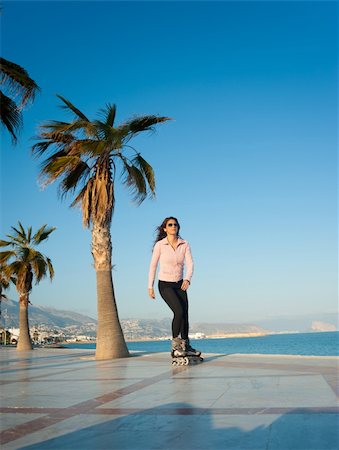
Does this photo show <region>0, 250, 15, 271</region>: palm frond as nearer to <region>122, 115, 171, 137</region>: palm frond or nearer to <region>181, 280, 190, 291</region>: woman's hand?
<region>122, 115, 171, 137</region>: palm frond

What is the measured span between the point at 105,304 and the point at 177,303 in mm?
4622

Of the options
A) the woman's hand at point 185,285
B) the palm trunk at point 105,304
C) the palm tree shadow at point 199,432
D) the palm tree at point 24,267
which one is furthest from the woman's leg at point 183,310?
the palm tree at point 24,267

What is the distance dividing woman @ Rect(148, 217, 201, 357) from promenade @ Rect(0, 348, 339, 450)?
261 centimetres

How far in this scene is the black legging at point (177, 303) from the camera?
381 inches

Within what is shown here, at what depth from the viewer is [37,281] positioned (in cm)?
2536

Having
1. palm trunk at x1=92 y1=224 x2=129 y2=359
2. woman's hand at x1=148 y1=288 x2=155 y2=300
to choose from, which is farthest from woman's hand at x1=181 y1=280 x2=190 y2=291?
palm trunk at x1=92 y1=224 x2=129 y2=359

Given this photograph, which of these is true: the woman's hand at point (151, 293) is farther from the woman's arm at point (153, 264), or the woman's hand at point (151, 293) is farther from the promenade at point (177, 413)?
the promenade at point (177, 413)

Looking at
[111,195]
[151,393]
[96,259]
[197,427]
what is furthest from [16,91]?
[197,427]

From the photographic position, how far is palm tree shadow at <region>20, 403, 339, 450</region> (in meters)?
3.17

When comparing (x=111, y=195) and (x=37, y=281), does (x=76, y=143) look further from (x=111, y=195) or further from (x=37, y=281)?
(x=37, y=281)

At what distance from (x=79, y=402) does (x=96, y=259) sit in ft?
29.8

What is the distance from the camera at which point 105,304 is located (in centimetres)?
1383

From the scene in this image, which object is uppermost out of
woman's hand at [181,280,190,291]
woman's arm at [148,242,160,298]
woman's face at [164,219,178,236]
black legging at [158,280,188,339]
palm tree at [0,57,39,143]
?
palm tree at [0,57,39,143]

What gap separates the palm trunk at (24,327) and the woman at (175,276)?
1661cm
